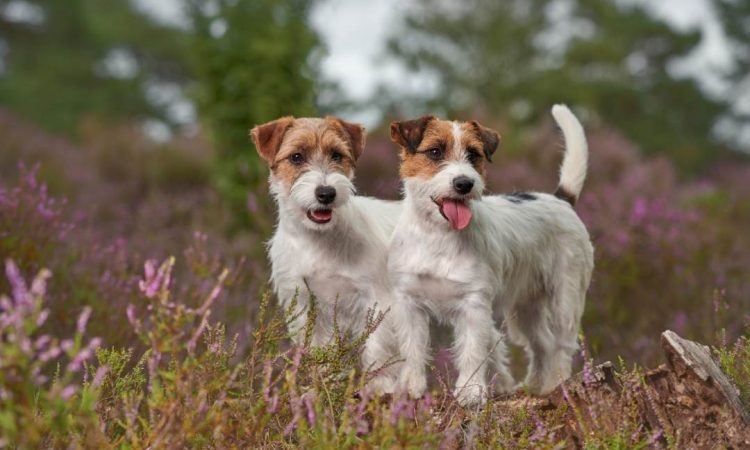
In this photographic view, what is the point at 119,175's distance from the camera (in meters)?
13.4

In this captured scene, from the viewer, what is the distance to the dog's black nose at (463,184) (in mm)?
3668

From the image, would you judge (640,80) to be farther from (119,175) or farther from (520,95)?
(119,175)

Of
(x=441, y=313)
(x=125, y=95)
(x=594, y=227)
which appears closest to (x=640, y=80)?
(x=125, y=95)

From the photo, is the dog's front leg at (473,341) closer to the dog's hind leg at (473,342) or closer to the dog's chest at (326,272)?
the dog's hind leg at (473,342)

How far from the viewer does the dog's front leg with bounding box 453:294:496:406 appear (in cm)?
386

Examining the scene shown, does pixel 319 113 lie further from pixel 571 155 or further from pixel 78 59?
pixel 78 59

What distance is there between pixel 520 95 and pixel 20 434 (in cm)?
2180

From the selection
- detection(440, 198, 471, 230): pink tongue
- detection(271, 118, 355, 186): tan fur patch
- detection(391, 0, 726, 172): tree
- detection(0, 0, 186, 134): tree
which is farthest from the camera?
detection(0, 0, 186, 134): tree

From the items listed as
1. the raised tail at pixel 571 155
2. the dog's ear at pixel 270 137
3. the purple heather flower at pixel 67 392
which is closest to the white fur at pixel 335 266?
the dog's ear at pixel 270 137

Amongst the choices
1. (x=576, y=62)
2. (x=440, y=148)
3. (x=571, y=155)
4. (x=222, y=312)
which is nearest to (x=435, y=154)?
(x=440, y=148)

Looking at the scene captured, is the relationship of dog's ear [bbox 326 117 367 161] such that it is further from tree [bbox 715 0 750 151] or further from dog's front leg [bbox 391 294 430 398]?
tree [bbox 715 0 750 151]

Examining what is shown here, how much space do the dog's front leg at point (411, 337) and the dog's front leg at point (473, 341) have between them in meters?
0.18

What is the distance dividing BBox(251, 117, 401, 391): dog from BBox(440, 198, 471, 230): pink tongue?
1.72ft

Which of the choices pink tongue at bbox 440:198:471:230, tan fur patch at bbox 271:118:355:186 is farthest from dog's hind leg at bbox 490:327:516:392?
tan fur patch at bbox 271:118:355:186
